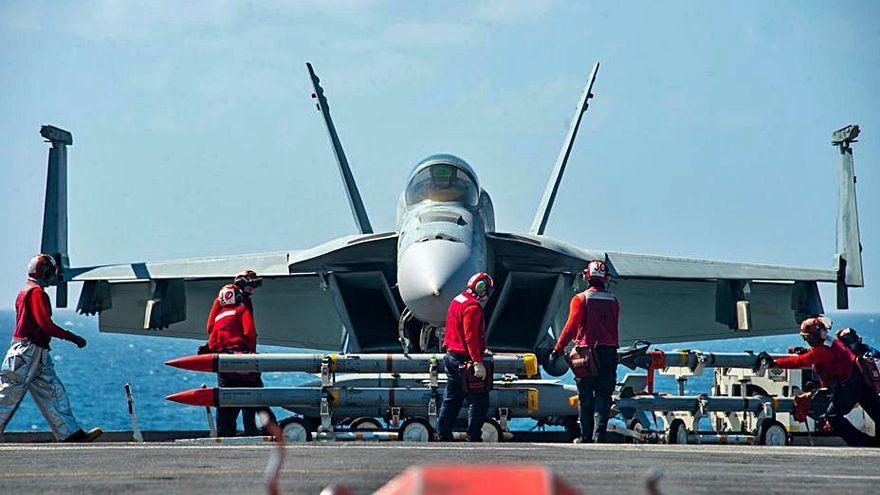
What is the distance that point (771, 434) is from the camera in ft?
44.7

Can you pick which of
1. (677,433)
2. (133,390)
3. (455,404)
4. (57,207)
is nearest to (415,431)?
(455,404)

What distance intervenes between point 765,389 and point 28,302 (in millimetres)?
12013

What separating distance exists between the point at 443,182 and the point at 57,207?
6621 mm

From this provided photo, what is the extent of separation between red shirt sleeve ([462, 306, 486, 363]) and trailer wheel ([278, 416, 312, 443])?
6.41 ft

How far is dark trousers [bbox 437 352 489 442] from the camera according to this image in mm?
12219

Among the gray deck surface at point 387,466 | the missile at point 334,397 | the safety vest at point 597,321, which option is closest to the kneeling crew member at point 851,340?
the gray deck surface at point 387,466

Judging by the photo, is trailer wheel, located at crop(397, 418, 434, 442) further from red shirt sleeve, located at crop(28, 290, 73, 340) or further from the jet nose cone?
red shirt sleeve, located at crop(28, 290, 73, 340)

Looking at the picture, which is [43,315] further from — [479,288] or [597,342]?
[597,342]

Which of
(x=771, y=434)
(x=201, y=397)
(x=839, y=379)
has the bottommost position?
(x=771, y=434)

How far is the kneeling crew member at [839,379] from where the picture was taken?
13164 millimetres

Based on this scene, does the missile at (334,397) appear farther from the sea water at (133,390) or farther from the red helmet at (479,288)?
the sea water at (133,390)

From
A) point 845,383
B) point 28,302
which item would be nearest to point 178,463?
point 28,302

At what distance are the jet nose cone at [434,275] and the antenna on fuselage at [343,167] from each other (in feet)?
21.9

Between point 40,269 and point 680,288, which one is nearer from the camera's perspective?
point 40,269
